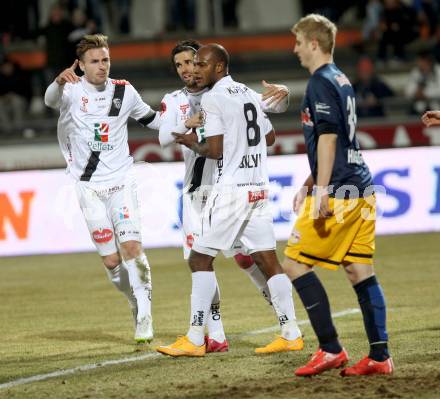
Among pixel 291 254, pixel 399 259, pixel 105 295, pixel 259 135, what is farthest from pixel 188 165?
pixel 399 259

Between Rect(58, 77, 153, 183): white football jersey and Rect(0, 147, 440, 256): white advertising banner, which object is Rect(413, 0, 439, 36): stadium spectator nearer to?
Rect(0, 147, 440, 256): white advertising banner

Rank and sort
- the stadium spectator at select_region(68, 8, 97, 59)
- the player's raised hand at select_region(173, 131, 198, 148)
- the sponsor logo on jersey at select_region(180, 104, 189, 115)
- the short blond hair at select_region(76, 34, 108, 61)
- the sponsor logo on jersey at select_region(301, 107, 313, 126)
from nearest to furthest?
the sponsor logo on jersey at select_region(301, 107, 313, 126), the player's raised hand at select_region(173, 131, 198, 148), the sponsor logo on jersey at select_region(180, 104, 189, 115), the short blond hair at select_region(76, 34, 108, 61), the stadium spectator at select_region(68, 8, 97, 59)

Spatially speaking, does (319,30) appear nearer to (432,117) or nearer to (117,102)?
(432,117)

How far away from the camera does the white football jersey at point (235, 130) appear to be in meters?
8.06

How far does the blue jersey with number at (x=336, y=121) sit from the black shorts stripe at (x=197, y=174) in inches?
63.7

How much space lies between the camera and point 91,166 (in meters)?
9.58

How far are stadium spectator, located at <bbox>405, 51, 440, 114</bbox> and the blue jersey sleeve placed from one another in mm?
14417

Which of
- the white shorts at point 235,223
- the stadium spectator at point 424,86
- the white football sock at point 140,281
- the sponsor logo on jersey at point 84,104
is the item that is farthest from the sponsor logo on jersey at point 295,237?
the stadium spectator at point 424,86

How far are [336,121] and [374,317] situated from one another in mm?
1241

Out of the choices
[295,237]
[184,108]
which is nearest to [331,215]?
[295,237]

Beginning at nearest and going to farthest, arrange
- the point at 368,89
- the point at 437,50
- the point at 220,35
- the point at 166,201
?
the point at 166,201
the point at 368,89
the point at 437,50
the point at 220,35

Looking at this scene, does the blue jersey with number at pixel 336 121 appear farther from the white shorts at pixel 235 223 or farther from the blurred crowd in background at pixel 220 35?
the blurred crowd in background at pixel 220 35

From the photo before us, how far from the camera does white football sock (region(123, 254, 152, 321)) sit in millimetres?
9203

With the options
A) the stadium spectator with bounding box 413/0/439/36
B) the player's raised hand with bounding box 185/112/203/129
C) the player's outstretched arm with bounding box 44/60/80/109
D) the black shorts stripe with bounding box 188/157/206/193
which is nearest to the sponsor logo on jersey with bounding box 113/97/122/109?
the player's outstretched arm with bounding box 44/60/80/109
